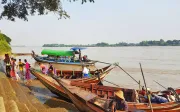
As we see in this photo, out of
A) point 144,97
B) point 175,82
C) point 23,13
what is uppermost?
point 23,13

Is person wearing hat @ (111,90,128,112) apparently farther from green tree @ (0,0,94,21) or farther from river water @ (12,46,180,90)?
river water @ (12,46,180,90)

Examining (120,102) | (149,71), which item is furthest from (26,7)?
(149,71)

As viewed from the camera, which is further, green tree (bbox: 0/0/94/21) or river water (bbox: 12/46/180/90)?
river water (bbox: 12/46/180/90)

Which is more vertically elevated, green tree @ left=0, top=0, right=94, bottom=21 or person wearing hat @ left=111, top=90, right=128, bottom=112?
green tree @ left=0, top=0, right=94, bottom=21

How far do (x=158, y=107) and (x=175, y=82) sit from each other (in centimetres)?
1577

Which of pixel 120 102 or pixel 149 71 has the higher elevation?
pixel 120 102

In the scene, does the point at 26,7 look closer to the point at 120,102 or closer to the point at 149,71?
the point at 120,102

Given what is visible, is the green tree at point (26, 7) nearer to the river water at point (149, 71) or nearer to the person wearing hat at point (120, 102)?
the person wearing hat at point (120, 102)

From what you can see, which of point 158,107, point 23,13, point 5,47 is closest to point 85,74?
point 158,107

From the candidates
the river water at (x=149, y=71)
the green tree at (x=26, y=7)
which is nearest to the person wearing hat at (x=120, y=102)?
the green tree at (x=26, y=7)

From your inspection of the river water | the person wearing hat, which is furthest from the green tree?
the river water

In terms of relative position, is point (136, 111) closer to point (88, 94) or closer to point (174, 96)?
point (88, 94)

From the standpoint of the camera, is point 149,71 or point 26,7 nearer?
point 26,7

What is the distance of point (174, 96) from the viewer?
11000mm
